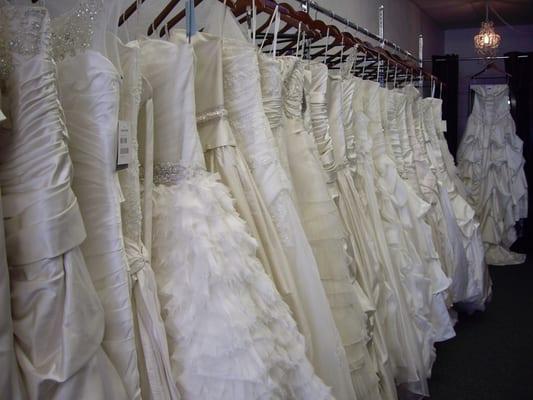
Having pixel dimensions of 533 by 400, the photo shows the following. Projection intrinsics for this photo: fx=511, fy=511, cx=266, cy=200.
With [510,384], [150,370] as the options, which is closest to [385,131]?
[510,384]

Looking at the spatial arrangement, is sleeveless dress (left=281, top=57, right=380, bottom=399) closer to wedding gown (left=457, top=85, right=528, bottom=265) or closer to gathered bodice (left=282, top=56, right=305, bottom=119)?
gathered bodice (left=282, top=56, right=305, bottom=119)

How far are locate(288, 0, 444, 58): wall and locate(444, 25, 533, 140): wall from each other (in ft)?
0.52

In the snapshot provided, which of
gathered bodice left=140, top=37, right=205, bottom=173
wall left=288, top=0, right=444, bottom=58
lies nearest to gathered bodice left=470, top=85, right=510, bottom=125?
wall left=288, top=0, right=444, bottom=58

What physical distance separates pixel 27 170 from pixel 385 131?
1685 mm

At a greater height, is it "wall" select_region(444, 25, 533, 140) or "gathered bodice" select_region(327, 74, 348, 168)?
"wall" select_region(444, 25, 533, 140)

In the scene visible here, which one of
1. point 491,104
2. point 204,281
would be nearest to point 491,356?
point 204,281

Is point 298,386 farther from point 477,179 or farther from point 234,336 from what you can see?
point 477,179

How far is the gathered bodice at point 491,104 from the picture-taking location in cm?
429

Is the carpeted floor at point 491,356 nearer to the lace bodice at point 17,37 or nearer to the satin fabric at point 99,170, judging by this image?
the satin fabric at point 99,170

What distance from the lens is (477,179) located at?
4.37m

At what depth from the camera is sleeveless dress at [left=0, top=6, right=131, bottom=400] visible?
56 centimetres

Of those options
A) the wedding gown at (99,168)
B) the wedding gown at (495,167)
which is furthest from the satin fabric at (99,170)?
the wedding gown at (495,167)

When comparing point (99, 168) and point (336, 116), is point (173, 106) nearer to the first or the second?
point (99, 168)

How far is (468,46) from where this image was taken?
18.7 feet
